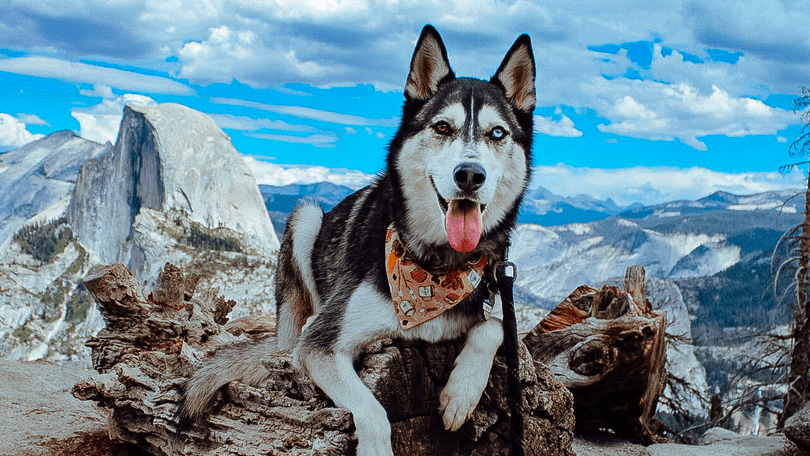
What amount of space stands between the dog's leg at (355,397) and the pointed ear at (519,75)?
2.76m

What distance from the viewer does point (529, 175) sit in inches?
204

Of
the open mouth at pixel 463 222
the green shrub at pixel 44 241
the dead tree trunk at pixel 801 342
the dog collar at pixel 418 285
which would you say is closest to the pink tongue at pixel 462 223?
the open mouth at pixel 463 222

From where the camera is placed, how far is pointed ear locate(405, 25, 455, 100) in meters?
5.01

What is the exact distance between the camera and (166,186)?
17938cm

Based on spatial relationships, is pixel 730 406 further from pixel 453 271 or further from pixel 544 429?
pixel 453 271

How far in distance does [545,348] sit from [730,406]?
8330 millimetres

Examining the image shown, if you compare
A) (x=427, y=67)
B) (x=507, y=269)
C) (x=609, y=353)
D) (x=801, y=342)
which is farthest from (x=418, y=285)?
(x=801, y=342)

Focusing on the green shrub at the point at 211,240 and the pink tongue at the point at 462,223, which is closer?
the pink tongue at the point at 462,223

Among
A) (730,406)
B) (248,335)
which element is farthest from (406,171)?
(730,406)

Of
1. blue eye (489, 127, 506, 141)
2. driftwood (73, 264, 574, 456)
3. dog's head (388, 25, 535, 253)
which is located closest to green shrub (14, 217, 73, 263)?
driftwood (73, 264, 574, 456)

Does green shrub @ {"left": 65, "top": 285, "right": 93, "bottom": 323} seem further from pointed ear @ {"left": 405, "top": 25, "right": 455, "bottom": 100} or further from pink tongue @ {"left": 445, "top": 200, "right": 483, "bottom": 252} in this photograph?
pink tongue @ {"left": 445, "top": 200, "right": 483, "bottom": 252}

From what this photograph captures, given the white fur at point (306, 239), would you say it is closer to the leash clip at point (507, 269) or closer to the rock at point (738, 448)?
the leash clip at point (507, 269)

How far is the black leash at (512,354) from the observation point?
477cm

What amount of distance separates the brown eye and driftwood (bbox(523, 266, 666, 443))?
4207mm
